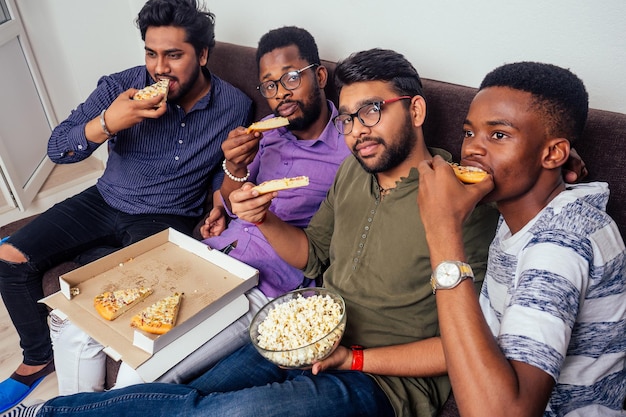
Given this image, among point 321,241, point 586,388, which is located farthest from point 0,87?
point 586,388

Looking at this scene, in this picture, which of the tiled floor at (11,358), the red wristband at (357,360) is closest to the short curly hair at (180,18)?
the red wristband at (357,360)

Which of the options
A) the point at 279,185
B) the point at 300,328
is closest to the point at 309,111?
the point at 279,185

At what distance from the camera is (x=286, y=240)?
5.34 feet

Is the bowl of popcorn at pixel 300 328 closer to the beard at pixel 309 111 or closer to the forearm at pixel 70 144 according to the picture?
the beard at pixel 309 111

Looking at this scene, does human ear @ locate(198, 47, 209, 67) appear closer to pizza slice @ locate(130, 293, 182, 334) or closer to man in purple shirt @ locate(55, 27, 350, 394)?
man in purple shirt @ locate(55, 27, 350, 394)

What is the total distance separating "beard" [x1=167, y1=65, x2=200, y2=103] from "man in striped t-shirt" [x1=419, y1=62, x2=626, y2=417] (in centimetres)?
156

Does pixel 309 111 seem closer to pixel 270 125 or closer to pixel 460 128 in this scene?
pixel 270 125

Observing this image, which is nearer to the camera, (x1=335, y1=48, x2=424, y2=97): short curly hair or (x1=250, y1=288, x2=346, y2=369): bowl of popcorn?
(x1=250, y1=288, x2=346, y2=369): bowl of popcorn

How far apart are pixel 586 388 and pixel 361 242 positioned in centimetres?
71

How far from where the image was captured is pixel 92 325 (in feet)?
4.73

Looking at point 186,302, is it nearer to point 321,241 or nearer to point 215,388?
point 215,388

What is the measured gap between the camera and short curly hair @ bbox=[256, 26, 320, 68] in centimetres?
192

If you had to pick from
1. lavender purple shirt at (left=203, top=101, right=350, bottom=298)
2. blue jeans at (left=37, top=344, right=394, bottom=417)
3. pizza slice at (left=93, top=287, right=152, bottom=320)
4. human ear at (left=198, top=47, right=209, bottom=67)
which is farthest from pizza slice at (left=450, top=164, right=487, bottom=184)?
human ear at (left=198, top=47, right=209, bottom=67)

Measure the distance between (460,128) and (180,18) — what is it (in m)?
1.52
